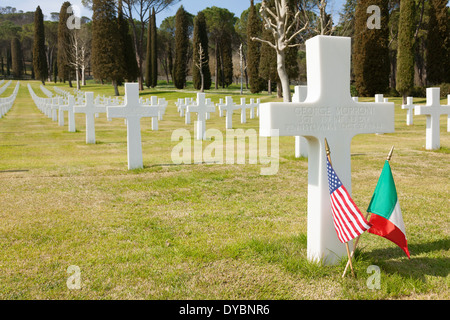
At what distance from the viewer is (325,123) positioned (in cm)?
301

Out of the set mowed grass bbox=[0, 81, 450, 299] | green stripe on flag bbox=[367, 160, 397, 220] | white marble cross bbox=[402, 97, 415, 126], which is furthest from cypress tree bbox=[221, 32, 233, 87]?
green stripe on flag bbox=[367, 160, 397, 220]

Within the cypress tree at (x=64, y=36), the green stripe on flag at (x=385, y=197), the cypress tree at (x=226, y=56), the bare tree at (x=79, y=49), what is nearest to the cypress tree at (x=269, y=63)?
the cypress tree at (x=226, y=56)

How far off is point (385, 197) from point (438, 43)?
100ft

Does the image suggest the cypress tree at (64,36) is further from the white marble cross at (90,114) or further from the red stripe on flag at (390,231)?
the red stripe on flag at (390,231)

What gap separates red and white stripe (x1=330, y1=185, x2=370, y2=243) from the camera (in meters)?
2.66

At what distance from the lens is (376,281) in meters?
2.74

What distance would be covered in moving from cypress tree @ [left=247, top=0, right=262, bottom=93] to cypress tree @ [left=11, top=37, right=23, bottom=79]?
54.6 metres

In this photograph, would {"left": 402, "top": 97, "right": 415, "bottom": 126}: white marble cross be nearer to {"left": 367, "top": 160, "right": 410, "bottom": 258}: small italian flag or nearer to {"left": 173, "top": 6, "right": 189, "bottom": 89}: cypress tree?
{"left": 367, "top": 160, "right": 410, "bottom": 258}: small italian flag

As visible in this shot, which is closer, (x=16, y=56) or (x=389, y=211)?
(x=389, y=211)

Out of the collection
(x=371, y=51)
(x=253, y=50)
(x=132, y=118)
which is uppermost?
(x=253, y=50)

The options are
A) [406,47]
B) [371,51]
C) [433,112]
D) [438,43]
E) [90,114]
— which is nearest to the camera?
[433,112]

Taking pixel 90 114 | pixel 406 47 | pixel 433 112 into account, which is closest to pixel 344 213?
pixel 433 112

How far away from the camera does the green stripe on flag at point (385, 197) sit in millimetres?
2846

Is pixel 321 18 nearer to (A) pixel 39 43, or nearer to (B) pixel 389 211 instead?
(B) pixel 389 211
